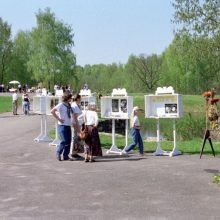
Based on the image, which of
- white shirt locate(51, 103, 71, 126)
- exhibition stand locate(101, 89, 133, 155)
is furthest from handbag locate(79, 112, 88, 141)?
exhibition stand locate(101, 89, 133, 155)

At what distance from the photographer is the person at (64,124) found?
46.3 ft

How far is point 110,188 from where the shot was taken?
9773 mm

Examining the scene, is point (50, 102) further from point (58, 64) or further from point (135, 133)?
point (58, 64)

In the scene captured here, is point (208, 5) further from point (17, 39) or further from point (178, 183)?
point (17, 39)

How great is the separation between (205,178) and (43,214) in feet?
13.8

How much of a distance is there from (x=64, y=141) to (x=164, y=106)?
352 centimetres

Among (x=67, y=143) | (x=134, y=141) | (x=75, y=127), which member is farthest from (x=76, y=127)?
(x=134, y=141)

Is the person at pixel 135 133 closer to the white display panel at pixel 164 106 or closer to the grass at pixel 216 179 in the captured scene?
the white display panel at pixel 164 106

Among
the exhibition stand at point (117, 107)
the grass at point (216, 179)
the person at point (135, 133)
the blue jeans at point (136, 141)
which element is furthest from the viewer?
the exhibition stand at point (117, 107)

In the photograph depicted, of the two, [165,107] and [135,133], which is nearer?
[165,107]

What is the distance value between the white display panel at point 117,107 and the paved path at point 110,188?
2.06 m

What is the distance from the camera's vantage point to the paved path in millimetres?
7879

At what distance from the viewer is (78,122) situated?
14.8 meters

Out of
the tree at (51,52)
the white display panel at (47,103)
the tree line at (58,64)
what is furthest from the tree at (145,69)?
the white display panel at (47,103)
